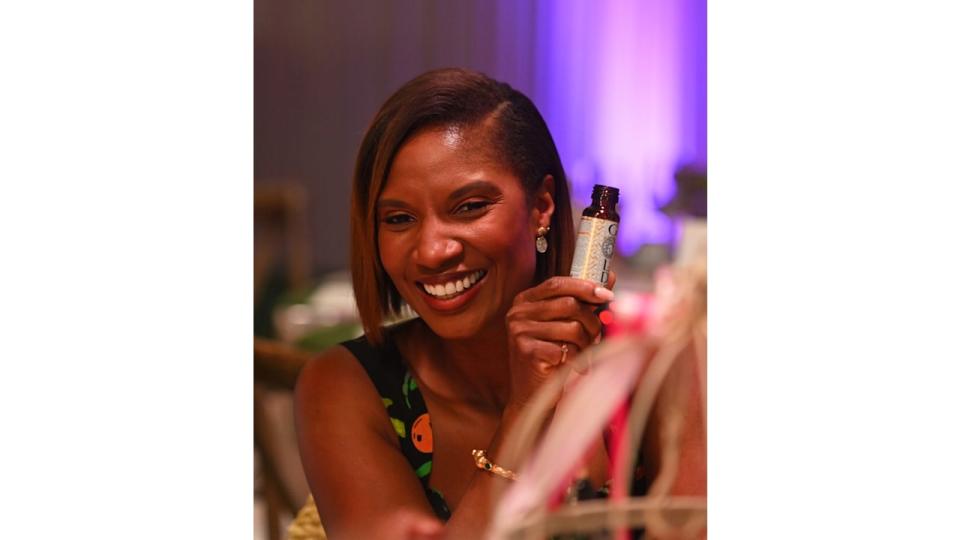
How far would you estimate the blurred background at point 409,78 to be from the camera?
7.02 feet

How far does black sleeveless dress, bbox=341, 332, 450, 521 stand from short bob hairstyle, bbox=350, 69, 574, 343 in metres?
0.22

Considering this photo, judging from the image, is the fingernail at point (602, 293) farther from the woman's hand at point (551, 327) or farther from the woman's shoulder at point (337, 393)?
the woman's shoulder at point (337, 393)

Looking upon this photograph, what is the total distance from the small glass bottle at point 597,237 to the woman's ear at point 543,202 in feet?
0.18

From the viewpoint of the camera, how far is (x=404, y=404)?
2.18 m

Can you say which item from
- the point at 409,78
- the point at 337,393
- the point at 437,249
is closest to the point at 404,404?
the point at 337,393

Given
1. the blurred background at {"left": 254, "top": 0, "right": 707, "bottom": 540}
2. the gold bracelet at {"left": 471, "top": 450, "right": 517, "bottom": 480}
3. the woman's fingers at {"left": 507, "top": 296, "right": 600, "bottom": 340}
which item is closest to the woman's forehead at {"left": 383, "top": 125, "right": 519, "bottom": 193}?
the blurred background at {"left": 254, "top": 0, "right": 707, "bottom": 540}

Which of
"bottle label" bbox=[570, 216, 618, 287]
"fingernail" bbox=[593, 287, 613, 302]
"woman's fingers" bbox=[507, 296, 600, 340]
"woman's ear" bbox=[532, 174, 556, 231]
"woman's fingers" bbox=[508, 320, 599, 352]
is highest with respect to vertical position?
"woman's ear" bbox=[532, 174, 556, 231]

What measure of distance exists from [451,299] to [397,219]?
0.16 m

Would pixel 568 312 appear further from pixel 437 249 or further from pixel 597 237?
pixel 437 249

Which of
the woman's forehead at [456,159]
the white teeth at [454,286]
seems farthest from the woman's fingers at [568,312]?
the woman's forehead at [456,159]

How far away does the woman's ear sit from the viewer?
214cm

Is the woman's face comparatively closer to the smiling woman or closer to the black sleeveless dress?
the smiling woman
